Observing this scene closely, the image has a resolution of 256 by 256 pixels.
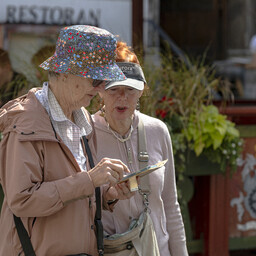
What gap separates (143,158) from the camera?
2480mm

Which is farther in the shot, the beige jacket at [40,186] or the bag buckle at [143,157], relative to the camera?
the bag buckle at [143,157]

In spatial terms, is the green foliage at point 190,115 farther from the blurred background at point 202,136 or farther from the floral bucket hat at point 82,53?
the floral bucket hat at point 82,53

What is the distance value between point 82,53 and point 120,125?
73 cm

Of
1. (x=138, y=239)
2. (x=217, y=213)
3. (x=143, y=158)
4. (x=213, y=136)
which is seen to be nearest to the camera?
(x=138, y=239)

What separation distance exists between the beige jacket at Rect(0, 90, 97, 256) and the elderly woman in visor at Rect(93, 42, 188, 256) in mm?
484

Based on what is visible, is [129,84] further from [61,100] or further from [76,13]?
[76,13]

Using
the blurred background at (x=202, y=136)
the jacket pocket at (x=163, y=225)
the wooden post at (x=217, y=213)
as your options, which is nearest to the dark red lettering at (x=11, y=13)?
the blurred background at (x=202, y=136)

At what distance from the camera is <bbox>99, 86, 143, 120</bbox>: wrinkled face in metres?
2.54

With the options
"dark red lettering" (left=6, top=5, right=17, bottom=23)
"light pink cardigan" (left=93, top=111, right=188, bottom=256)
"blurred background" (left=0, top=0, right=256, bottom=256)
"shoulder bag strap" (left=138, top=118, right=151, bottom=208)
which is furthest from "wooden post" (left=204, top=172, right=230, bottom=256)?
"dark red lettering" (left=6, top=5, right=17, bottom=23)

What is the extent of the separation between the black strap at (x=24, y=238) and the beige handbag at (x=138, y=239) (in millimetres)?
409

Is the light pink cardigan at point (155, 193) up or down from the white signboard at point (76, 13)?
down

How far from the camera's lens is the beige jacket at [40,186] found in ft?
5.96

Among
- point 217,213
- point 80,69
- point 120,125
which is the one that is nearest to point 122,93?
point 120,125

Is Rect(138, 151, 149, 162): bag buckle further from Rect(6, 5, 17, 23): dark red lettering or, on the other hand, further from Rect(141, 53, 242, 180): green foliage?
Rect(6, 5, 17, 23): dark red lettering
